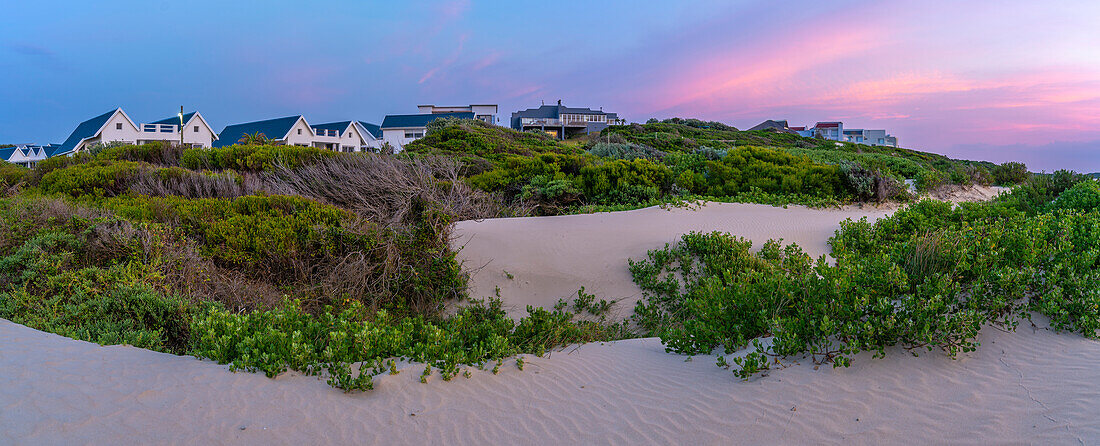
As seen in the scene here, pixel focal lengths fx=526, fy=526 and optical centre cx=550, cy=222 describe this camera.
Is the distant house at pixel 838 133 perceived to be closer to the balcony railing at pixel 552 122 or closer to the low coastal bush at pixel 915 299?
the balcony railing at pixel 552 122

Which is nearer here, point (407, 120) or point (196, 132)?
point (196, 132)

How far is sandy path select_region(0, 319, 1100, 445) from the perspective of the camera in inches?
120

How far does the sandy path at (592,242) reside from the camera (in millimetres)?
7918

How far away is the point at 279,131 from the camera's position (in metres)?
40.8

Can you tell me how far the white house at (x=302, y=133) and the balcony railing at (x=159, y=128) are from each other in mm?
3606

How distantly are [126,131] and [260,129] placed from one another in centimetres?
916

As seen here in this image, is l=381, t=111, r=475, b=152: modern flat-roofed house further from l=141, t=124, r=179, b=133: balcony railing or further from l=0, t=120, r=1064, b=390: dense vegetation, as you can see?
l=0, t=120, r=1064, b=390: dense vegetation

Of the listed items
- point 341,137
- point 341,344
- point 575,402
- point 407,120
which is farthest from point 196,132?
point 575,402

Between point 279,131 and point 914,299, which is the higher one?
point 279,131

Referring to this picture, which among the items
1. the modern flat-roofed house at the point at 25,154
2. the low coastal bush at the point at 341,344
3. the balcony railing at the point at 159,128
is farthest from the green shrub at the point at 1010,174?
the modern flat-roofed house at the point at 25,154

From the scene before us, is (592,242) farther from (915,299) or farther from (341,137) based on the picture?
(341,137)

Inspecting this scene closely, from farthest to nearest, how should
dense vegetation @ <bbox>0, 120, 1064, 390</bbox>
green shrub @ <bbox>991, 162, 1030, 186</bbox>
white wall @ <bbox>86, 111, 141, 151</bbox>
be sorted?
white wall @ <bbox>86, 111, 141, 151</bbox>
green shrub @ <bbox>991, 162, 1030, 186</bbox>
dense vegetation @ <bbox>0, 120, 1064, 390</bbox>

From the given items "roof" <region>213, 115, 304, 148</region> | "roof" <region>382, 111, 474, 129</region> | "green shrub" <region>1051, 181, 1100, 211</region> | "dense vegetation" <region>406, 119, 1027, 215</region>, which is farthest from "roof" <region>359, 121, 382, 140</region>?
"green shrub" <region>1051, 181, 1100, 211</region>

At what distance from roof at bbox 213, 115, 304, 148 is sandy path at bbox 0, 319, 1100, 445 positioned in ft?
133
